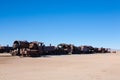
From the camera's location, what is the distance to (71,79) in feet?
48.3

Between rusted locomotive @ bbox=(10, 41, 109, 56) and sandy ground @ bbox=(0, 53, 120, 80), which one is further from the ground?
rusted locomotive @ bbox=(10, 41, 109, 56)

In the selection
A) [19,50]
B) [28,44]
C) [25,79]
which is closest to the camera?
[25,79]

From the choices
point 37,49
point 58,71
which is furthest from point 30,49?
point 58,71

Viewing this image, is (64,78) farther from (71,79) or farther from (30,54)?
(30,54)

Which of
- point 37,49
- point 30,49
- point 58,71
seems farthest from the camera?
point 37,49

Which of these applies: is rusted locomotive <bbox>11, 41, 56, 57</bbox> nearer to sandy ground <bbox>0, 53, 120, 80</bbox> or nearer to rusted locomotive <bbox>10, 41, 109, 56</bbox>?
rusted locomotive <bbox>10, 41, 109, 56</bbox>

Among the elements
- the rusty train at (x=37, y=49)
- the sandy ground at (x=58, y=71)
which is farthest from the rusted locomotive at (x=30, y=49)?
the sandy ground at (x=58, y=71)

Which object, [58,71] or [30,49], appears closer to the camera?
[58,71]

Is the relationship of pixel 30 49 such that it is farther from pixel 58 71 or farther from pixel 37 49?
pixel 58 71

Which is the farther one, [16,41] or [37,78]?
[16,41]

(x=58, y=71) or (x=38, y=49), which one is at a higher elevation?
(x=38, y=49)

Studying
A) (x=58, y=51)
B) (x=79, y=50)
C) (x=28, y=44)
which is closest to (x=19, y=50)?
(x=28, y=44)

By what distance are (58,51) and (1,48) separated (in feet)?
49.5

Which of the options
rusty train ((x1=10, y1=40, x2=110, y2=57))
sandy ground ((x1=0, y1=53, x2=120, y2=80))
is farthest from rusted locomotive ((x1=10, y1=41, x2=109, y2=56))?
sandy ground ((x1=0, y1=53, x2=120, y2=80))
